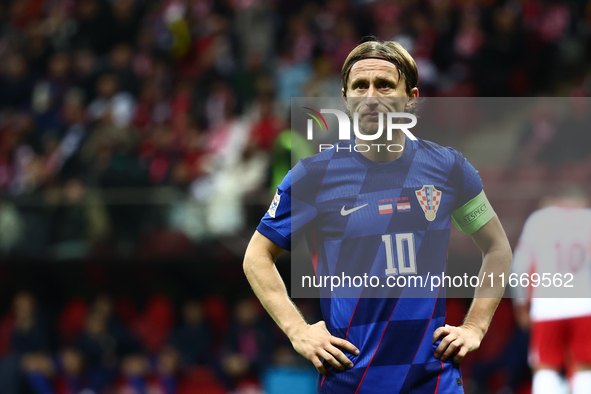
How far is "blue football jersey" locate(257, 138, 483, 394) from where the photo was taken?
2.87m

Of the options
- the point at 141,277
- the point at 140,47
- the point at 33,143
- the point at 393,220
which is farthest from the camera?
the point at 140,47

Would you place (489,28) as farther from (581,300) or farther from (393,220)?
(393,220)

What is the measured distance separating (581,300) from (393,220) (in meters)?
3.12

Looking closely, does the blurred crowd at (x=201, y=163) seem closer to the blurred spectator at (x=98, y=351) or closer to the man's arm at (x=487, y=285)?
the blurred spectator at (x=98, y=351)

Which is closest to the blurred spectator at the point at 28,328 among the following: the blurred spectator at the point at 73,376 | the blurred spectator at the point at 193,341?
the blurred spectator at the point at 73,376

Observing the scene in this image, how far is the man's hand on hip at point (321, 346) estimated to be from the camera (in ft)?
9.23

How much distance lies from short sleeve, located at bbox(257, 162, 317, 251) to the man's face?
0.36 metres

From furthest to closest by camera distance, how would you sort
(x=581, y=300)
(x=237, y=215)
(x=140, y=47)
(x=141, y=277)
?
(x=140, y=47) < (x=141, y=277) < (x=237, y=215) < (x=581, y=300)

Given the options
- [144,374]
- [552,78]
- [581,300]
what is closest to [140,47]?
[144,374]

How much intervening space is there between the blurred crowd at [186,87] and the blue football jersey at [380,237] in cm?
536

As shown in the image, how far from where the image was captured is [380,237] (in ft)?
9.67

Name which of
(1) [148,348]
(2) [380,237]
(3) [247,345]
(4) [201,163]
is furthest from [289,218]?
(1) [148,348]

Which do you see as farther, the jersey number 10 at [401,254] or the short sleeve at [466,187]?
the short sleeve at [466,187]

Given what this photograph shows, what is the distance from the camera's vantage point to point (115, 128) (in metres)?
9.92
